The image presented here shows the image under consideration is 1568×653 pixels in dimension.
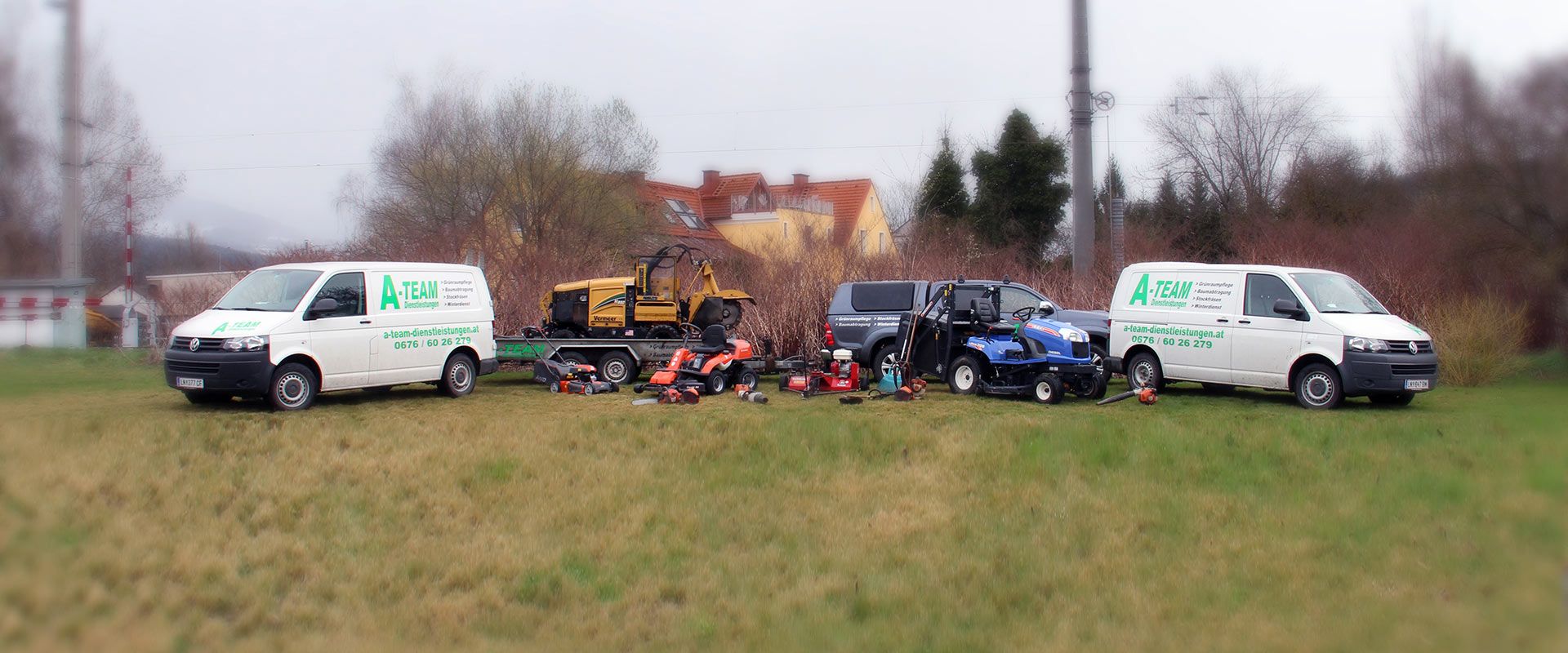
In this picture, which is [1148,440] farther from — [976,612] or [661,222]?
[661,222]

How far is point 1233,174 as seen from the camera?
113 feet

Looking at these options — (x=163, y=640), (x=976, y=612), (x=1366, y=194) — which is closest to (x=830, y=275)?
(x=1366, y=194)

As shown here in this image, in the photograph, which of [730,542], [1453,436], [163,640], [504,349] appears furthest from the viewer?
[504,349]

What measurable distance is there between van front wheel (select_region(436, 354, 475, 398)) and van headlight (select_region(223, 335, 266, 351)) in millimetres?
2633

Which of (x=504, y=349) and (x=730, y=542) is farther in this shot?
(x=504, y=349)

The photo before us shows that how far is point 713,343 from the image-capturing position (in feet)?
48.7

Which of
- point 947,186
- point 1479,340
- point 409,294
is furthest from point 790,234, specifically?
point 1479,340

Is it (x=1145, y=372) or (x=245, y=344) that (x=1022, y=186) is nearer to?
(x=1145, y=372)

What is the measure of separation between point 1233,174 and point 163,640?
35.5 metres

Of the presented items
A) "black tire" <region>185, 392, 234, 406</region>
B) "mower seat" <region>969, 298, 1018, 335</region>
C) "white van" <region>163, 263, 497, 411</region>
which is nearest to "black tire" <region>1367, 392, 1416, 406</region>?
"mower seat" <region>969, 298, 1018, 335</region>

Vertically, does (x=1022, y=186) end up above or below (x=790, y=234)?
above

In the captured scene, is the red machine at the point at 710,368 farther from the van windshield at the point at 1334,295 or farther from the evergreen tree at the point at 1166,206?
the evergreen tree at the point at 1166,206

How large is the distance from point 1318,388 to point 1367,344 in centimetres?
75

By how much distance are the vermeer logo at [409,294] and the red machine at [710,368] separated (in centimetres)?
305
